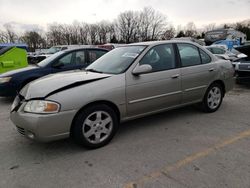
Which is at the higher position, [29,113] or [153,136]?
[29,113]

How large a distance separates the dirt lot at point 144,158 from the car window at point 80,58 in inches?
117

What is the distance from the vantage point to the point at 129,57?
3902 mm

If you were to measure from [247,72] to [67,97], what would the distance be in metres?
6.07

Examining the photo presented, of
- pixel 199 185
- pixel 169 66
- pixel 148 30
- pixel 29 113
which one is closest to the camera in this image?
pixel 199 185

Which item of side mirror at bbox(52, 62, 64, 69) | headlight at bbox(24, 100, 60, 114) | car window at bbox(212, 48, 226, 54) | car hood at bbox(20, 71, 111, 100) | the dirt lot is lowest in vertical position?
the dirt lot

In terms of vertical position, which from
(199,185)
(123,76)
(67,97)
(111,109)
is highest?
(123,76)

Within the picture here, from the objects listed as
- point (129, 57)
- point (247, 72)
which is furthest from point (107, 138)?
point (247, 72)

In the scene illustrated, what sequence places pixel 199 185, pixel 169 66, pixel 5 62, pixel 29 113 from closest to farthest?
pixel 199 185
pixel 29 113
pixel 169 66
pixel 5 62

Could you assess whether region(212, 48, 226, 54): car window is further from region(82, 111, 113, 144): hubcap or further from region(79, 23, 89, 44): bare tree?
region(79, 23, 89, 44): bare tree

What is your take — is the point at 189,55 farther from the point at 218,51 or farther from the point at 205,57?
Result: the point at 218,51

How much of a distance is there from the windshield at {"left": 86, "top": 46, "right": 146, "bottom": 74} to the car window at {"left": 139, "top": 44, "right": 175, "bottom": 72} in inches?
6.5

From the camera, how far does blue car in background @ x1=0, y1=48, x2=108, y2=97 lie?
5957mm

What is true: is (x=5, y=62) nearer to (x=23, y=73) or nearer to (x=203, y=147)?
(x=23, y=73)

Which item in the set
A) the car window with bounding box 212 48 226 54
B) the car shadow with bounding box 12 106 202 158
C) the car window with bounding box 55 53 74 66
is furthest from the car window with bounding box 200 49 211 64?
the car window with bounding box 212 48 226 54
